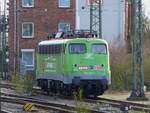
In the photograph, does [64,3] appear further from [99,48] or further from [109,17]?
[99,48]

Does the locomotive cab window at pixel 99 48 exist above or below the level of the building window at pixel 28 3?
below

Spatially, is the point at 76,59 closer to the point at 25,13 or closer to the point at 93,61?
the point at 93,61

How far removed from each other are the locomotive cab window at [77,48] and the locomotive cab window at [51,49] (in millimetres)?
403

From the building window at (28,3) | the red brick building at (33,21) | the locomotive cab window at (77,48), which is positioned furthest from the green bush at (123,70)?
the building window at (28,3)

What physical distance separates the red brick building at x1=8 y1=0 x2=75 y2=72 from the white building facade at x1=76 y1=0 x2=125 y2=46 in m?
1.93

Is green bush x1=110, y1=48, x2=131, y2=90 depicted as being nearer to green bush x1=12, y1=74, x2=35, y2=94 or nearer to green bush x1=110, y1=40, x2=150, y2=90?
green bush x1=110, y1=40, x2=150, y2=90

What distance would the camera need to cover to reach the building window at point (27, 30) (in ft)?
203

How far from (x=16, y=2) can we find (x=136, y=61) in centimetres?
3401

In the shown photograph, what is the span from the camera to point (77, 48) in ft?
100

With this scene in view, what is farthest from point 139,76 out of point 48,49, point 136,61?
point 48,49

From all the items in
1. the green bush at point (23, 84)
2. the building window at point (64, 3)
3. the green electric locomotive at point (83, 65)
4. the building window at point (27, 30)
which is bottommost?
the green bush at point (23, 84)

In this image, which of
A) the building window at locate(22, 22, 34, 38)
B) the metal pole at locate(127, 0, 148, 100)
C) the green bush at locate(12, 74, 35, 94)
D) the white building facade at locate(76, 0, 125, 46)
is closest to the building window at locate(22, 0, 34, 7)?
the building window at locate(22, 22, 34, 38)

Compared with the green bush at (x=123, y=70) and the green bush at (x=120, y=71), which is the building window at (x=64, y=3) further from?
the green bush at (x=120, y=71)

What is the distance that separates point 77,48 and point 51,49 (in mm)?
2297
